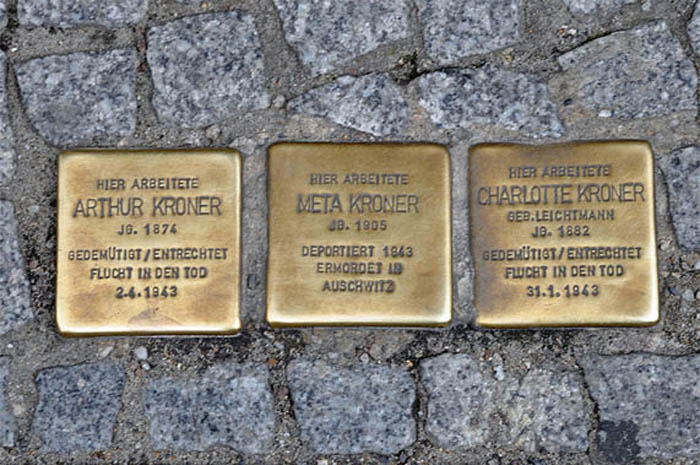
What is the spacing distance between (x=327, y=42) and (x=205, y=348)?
2.80 feet

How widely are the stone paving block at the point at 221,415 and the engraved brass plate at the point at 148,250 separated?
0.49 ft

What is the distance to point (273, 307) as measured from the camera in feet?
5.29

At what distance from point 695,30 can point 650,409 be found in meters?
0.98

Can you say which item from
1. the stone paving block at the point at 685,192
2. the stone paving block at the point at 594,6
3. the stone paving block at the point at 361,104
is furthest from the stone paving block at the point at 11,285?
the stone paving block at the point at 685,192

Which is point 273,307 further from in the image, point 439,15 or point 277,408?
point 439,15

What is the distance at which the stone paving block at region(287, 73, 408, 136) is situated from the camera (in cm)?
→ 168

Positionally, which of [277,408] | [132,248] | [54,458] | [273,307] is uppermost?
[132,248]

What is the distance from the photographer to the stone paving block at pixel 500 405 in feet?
5.37

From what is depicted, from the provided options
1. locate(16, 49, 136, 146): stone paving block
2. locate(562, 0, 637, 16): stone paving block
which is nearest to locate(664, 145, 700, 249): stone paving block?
locate(562, 0, 637, 16): stone paving block

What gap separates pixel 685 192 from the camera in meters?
1.65

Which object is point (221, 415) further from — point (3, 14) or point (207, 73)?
point (3, 14)

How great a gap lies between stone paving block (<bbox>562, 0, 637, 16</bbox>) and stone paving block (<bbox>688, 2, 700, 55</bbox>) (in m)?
0.16

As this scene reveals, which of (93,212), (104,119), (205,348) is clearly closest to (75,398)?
(205,348)

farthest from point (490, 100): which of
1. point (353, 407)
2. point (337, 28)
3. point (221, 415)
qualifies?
point (221, 415)
